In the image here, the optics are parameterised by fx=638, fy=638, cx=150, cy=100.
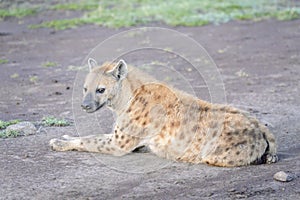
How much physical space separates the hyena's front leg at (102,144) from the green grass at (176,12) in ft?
32.1

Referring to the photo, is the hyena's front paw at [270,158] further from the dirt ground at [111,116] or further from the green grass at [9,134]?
the green grass at [9,134]

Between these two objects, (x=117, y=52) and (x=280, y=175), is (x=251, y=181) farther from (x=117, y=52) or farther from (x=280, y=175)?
(x=117, y=52)

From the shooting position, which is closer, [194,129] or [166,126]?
[194,129]

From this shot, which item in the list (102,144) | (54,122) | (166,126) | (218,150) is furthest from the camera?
(54,122)

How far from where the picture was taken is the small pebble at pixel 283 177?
5062mm

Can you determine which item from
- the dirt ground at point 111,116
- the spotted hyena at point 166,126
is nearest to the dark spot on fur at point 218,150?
the spotted hyena at point 166,126

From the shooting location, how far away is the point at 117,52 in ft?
40.1

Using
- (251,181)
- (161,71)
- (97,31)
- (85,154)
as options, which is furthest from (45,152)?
(97,31)

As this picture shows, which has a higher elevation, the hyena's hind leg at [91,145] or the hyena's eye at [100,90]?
the hyena's eye at [100,90]

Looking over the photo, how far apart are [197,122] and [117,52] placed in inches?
267

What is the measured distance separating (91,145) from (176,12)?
1164 cm

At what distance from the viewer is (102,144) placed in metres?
5.91

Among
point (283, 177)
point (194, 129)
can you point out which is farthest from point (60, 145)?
point (283, 177)

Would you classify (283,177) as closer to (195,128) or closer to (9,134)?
(195,128)
